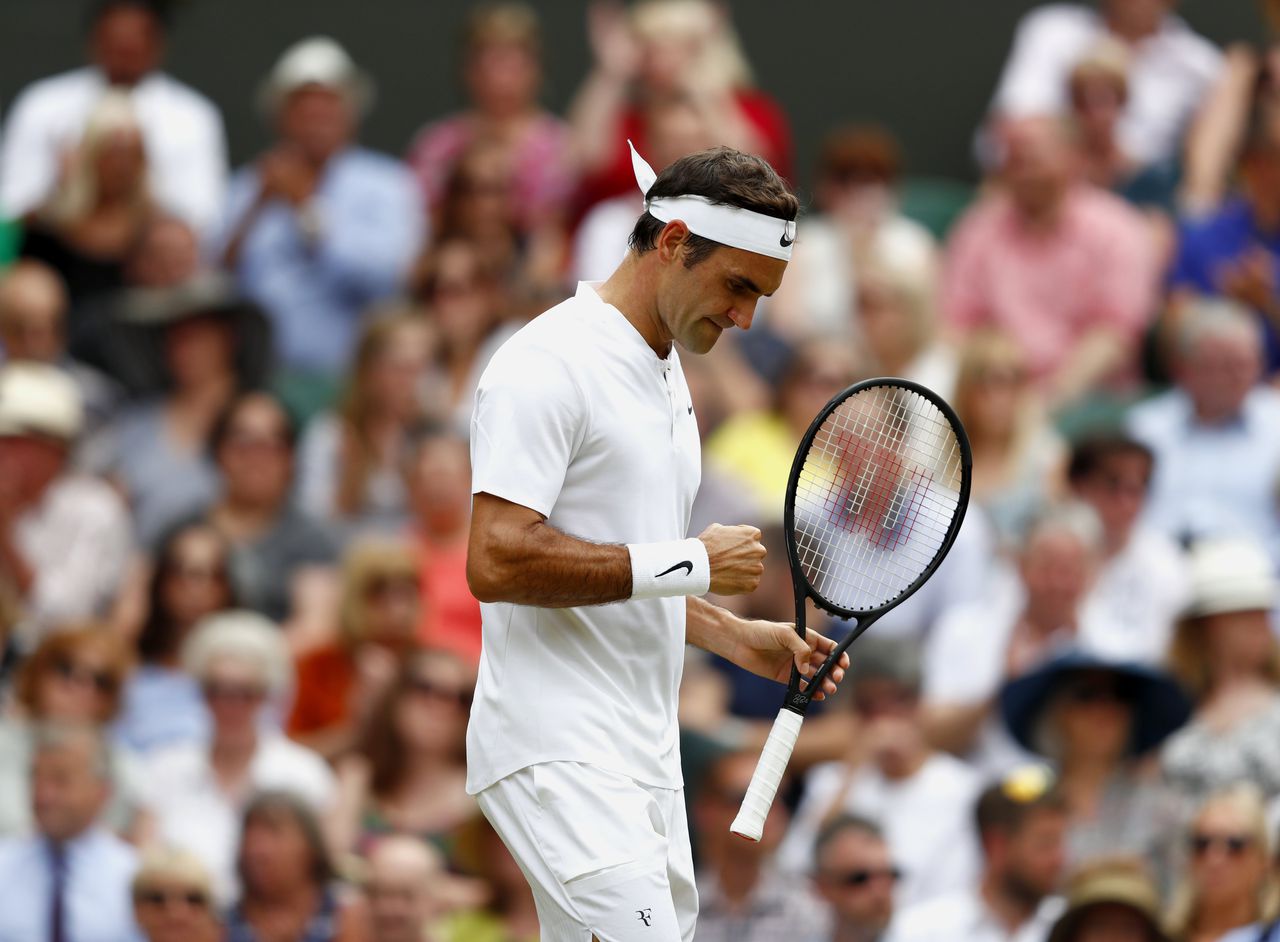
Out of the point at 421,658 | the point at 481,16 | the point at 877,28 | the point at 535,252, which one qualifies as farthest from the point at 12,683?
the point at 877,28

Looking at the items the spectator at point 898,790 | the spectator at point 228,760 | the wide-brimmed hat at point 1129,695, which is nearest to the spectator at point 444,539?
the spectator at point 228,760

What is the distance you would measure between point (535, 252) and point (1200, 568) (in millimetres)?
3596

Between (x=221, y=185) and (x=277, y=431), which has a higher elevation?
(x=221, y=185)

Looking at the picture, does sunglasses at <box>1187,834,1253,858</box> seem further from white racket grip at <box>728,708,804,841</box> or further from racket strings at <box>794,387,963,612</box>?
white racket grip at <box>728,708,804,841</box>

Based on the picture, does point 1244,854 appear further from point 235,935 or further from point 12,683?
point 12,683

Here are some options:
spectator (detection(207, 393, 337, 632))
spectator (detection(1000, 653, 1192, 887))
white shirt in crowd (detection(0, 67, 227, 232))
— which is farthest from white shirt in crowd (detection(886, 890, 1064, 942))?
white shirt in crowd (detection(0, 67, 227, 232))

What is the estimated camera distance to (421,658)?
7.32m

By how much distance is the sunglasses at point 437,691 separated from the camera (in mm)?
7238

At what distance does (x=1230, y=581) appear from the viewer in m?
7.22

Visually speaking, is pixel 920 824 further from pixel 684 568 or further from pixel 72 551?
pixel 684 568

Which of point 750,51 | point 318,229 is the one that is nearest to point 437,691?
point 318,229

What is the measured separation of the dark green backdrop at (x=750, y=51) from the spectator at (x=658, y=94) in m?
0.98

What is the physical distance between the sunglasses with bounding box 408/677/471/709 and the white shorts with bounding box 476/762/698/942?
3.24m

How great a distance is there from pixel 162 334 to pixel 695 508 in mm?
2281
